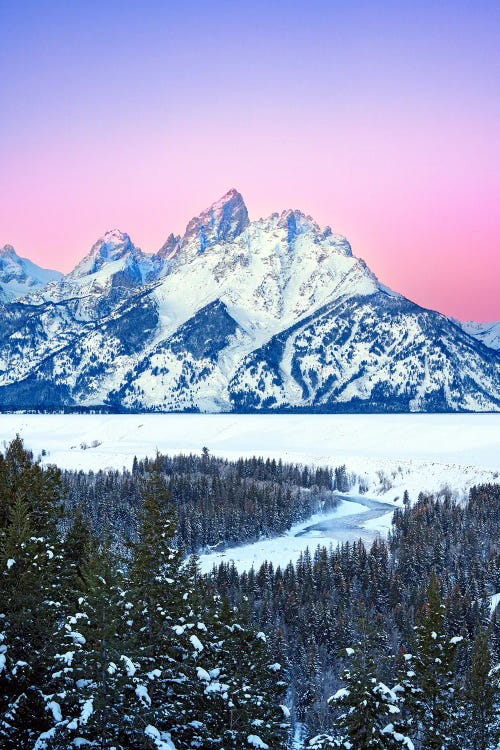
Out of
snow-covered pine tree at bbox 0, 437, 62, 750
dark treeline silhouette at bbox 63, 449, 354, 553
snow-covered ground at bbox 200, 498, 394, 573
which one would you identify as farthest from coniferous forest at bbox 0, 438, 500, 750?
dark treeline silhouette at bbox 63, 449, 354, 553

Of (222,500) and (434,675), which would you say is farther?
(222,500)

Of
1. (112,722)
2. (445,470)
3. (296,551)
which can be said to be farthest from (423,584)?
(445,470)

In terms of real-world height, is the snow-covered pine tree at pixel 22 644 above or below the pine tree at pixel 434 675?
above

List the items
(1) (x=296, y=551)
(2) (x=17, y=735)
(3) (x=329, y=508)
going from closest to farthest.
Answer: (2) (x=17, y=735)
(1) (x=296, y=551)
(3) (x=329, y=508)

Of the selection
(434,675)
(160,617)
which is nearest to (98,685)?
(160,617)

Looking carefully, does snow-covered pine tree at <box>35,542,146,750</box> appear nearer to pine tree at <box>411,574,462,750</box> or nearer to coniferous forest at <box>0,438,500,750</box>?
coniferous forest at <box>0,438,500,750</box>

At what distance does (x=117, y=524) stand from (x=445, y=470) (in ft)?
294

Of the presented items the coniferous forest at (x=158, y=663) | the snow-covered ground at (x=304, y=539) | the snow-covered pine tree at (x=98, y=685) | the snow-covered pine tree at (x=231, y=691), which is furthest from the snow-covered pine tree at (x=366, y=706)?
the snow-covered ground at (x=304, y=539)

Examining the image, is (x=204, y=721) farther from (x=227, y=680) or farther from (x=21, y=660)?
(x=21, y=660)

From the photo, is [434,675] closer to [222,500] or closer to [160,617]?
[160,617]

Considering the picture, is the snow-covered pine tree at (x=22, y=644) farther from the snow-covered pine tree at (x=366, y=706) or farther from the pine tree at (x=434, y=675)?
the pine tree at (x=434, y=675)

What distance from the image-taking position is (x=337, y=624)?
80750 mm

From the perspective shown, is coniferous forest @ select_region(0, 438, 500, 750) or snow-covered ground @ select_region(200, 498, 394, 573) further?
snow-covered ground @ select_region(200, 498, 394, 573)

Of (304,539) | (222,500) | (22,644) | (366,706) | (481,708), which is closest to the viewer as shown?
(22,644)
